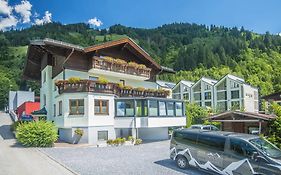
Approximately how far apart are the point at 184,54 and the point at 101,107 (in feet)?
361

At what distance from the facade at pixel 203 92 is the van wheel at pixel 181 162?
67.4 metres

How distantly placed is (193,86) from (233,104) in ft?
42.5

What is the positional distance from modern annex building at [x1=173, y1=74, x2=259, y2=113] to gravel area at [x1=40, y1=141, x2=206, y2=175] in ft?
187

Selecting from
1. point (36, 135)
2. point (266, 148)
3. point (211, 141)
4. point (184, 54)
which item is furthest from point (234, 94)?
point (266, 148)

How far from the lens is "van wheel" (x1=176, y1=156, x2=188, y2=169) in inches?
602

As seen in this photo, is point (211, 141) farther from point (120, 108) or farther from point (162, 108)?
point (162, 108)

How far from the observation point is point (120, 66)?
30531 mm

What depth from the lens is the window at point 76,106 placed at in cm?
2558

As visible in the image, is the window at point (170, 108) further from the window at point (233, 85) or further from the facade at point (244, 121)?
the window at point (233, 85)

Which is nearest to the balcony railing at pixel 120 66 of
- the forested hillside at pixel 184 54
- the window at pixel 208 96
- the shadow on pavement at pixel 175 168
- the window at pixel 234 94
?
the shadow on pavement at pixel 175 168

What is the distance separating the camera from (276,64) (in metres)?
133

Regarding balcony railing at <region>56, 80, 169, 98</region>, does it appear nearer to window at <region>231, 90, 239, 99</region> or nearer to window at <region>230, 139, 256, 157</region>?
window at <region>230, 139, 256, 157</region>

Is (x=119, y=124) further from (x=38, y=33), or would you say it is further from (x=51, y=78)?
(x=38, y=33)

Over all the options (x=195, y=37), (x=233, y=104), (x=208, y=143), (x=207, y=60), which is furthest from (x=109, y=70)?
(x=195, y=37)
